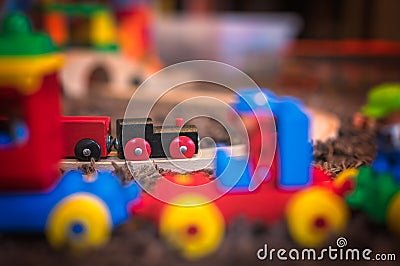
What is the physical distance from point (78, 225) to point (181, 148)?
16 centimetres

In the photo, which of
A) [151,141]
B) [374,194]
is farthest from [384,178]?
[151,141]

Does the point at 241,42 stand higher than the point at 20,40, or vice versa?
the point at 20,40

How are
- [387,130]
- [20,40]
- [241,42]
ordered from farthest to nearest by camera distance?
1. [241,42]
2. [387,130]
3. [20,40]

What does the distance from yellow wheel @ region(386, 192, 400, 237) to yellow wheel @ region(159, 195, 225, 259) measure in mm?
174

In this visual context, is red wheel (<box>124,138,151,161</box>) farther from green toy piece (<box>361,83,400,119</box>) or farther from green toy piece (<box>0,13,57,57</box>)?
green toy piece (<box>361,83,400,119</box>)

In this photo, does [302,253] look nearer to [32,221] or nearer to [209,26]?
[32,221]

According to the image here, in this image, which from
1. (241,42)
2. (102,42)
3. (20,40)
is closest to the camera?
(20,40)

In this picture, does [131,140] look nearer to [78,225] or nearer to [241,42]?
[78,225]

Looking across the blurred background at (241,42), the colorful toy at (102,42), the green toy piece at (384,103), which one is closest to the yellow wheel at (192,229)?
the green toy piece at (384,103)

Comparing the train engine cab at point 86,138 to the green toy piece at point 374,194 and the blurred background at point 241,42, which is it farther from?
the blurred background at point 241,42

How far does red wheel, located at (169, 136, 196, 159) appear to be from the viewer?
2.22 ft

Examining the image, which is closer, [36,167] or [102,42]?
[36,167]

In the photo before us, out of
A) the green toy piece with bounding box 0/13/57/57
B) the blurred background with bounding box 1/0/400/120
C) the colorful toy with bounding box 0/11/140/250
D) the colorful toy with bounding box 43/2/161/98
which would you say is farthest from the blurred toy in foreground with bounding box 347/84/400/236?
the colorful toy with bounding box 43/2/161/98

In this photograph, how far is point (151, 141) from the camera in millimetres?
668
